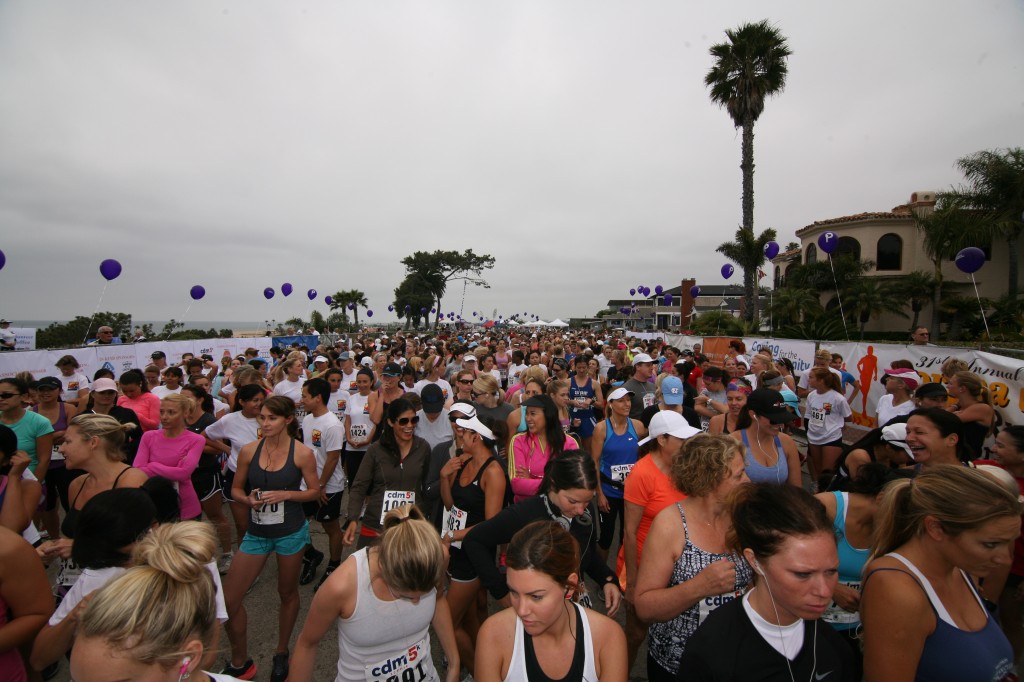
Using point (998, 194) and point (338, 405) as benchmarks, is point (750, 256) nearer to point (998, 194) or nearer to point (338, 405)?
point (998, 194)

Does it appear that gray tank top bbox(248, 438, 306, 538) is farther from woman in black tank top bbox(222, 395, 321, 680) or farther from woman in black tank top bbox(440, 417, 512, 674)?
woman in black tank top bbox(440, 417, 512, 674)

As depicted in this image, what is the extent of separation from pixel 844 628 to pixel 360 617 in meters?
2.35

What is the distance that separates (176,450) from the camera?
143 inches

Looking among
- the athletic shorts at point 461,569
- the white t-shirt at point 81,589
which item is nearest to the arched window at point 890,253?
the athletic shorts at point 461,569

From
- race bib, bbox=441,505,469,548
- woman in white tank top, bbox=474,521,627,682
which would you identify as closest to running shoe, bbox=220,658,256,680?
race bib, bbox=441,505,469,548

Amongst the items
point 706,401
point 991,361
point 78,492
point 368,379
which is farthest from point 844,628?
point 991,361

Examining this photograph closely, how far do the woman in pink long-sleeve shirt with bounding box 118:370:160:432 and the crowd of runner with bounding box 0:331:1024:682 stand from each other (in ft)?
3.22

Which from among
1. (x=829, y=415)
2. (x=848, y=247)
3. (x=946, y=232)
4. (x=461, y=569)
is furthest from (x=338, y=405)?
(x=848, y=247)

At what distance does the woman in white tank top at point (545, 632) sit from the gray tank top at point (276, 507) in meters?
2.10

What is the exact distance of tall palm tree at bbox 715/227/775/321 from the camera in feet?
71.4

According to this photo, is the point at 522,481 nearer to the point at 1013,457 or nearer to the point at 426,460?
the point at 426,460

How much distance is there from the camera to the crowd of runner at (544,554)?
1.47 meters

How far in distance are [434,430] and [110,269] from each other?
37.6 ft

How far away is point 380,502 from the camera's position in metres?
3.35
